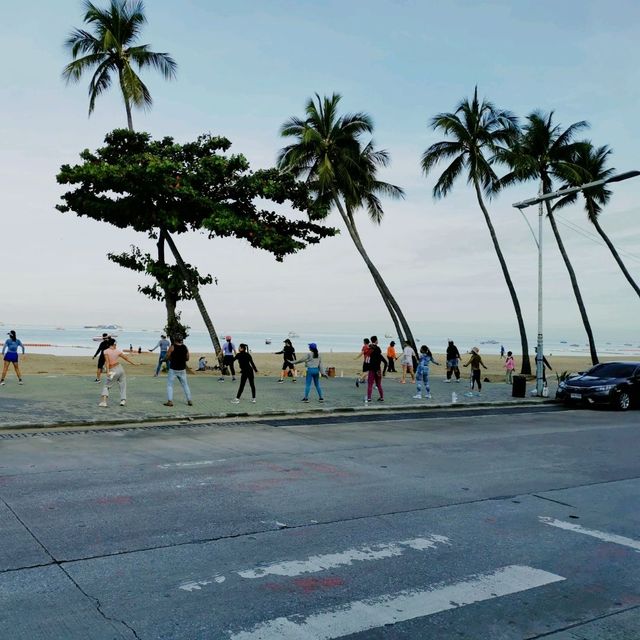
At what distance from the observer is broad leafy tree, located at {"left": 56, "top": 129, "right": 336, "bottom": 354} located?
2748cm

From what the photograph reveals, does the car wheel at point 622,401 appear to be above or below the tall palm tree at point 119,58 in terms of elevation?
below

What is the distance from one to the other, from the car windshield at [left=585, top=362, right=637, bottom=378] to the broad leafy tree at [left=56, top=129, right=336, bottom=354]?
14.5m

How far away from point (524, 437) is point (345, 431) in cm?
366

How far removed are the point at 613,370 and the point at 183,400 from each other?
13.6 meters

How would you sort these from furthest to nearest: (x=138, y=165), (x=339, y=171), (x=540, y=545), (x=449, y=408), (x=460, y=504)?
(x=339, y=171) < (x=138, y=165) < (x=449, y=408) < (x=460, y=504) < (x=540, y=545)

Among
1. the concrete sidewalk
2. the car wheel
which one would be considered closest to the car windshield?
the car wheel

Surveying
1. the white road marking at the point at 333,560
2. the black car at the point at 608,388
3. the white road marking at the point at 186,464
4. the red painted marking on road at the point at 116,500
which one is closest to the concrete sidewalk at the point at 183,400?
the black car at the point at 608,388

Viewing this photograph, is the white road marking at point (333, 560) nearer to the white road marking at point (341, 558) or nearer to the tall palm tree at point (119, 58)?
the white road marking at point (341, 558)

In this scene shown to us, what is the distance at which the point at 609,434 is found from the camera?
43.5 feet

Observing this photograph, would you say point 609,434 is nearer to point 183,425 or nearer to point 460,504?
point 460,504

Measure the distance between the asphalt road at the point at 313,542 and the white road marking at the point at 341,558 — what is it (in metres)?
0.02

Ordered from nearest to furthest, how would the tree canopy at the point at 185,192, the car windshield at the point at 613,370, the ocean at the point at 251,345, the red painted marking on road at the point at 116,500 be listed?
the red painted marking on road at the point at 116,500 < the car windshield at the point at 613,370 < the tree canopy at the point at 185,192 < the ocean at the point at 251,345

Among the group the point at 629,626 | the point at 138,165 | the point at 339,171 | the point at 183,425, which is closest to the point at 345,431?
the point at 183,425

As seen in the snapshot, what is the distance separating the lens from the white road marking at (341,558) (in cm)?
487
